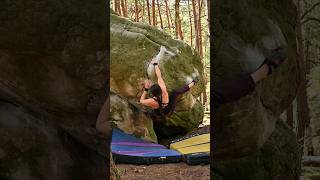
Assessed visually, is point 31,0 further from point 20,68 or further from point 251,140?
point 251,140

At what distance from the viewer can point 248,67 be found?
275 cm

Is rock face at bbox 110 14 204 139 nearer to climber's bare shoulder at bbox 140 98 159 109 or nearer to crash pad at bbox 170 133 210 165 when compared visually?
crash pad at bbox 170 133 210 165

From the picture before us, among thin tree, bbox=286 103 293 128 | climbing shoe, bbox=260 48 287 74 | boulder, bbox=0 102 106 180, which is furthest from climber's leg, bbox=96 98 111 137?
thin tree, bbox=286 103 293 128

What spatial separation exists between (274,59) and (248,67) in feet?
0.70

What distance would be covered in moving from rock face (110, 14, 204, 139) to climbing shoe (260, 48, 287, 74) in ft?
18.3

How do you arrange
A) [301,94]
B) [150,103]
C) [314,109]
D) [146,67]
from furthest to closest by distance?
[146,67]
[150,103]
[314,109]
[301,94]

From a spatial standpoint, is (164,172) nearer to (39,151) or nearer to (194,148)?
(194,148)

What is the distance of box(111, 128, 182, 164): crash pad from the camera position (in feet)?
20.9

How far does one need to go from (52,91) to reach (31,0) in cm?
53

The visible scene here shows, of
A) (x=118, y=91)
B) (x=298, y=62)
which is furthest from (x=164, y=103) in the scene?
(x=298, y=62)

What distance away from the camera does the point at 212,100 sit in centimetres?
273

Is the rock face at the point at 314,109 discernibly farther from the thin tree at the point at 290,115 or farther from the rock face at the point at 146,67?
the rock face at the point at 146,67

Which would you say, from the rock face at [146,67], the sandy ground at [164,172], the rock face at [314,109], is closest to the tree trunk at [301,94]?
the rock face at [314,109]

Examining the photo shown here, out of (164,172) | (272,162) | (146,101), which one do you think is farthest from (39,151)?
(146,101)
